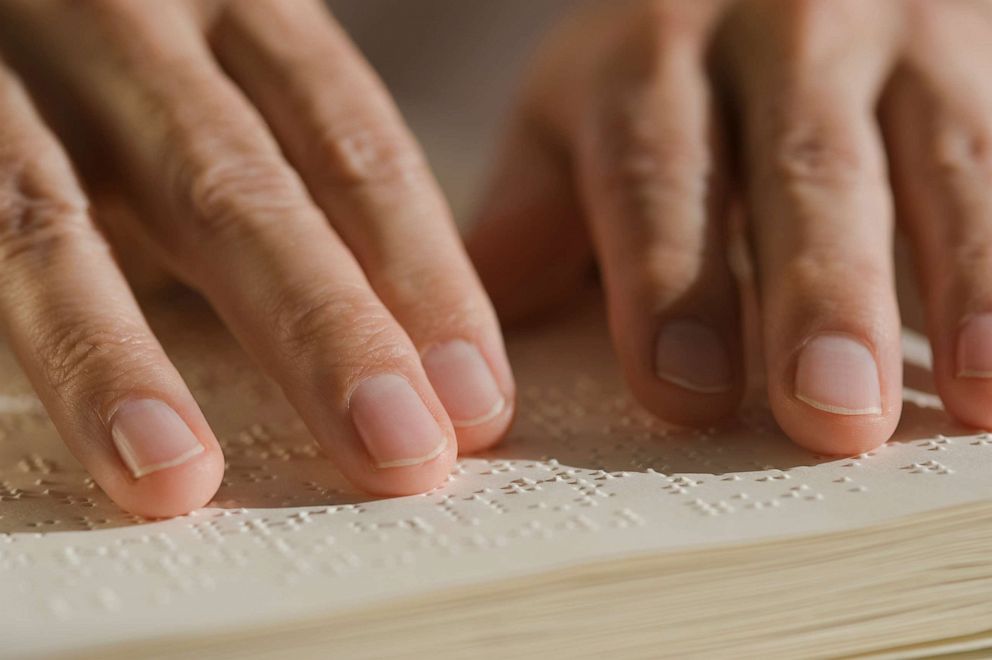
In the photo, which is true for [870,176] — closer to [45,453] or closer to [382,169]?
[382,169]

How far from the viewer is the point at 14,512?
0.46 meters

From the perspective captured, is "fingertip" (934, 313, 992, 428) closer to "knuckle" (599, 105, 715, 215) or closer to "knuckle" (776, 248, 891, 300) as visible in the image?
"knuckle" (776, 248, 891, 300)

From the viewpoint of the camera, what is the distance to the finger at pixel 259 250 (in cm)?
48

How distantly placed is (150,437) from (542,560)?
0.63 ft

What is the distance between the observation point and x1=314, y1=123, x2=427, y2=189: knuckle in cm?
65

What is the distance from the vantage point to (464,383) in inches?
21.5

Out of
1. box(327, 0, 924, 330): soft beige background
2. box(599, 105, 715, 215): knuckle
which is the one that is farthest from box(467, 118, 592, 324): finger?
box(327, 0, 924, 330): soft beige background

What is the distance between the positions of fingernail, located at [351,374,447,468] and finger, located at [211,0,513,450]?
0.05 m

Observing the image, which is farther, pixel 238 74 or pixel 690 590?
pixel 238 74

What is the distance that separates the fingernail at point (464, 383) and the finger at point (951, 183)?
0.25 metres

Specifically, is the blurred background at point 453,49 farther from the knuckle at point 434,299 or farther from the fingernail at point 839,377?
the fingernail at point 839,377

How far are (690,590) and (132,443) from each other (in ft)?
0.84

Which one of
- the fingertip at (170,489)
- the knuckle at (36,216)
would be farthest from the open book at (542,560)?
the knuckle at (36,216)

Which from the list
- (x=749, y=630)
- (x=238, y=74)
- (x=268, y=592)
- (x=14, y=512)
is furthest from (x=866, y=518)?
(x=238, y=74)
